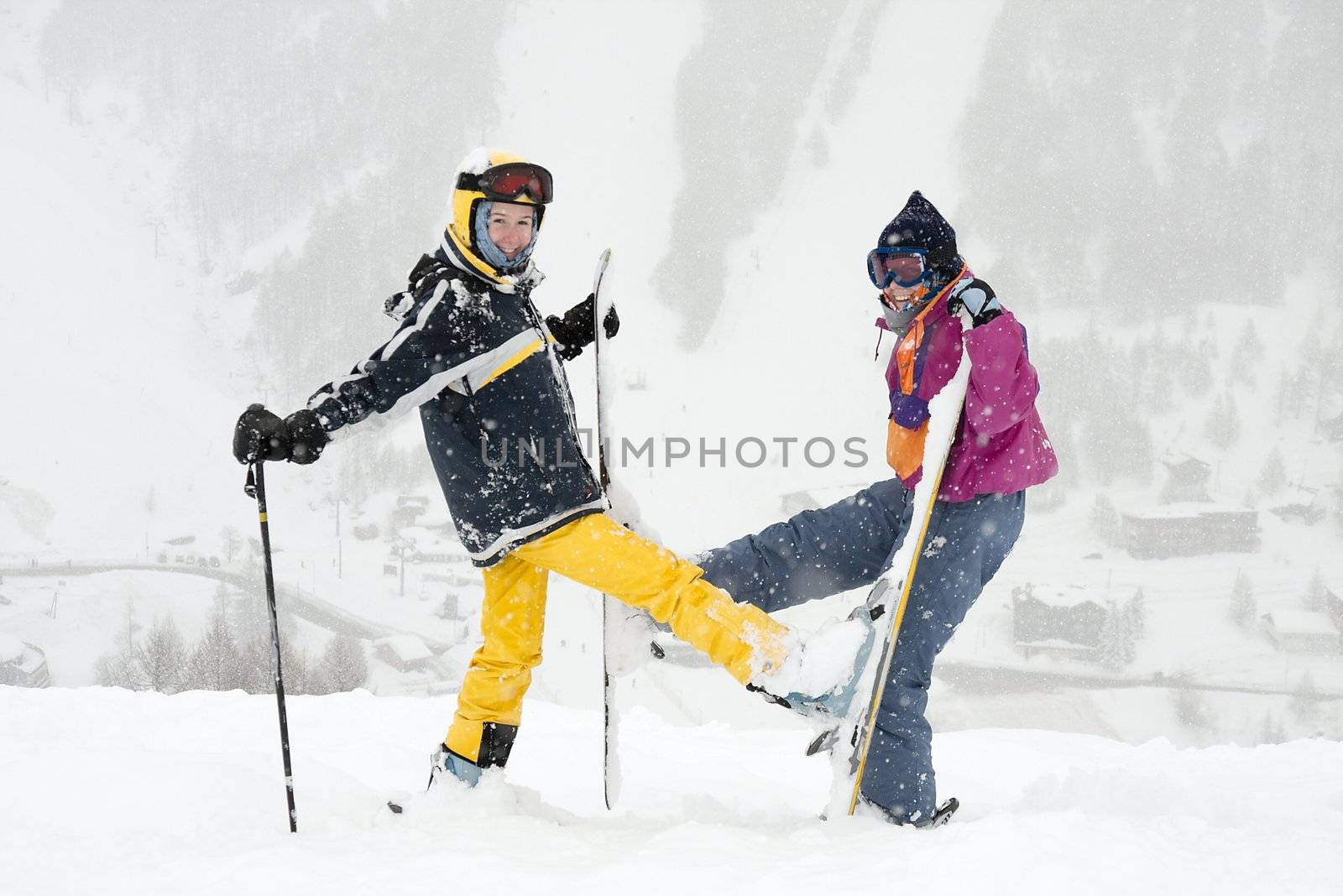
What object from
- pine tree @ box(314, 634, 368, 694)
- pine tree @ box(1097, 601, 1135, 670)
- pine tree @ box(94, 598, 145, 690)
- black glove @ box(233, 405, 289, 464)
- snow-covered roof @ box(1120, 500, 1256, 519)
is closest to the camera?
black glove @ box(233, 405, 289, 464)

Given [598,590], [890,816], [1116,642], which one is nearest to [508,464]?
[598,590]

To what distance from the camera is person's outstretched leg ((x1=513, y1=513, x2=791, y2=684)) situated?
277 centimetres

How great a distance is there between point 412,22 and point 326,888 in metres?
97.3

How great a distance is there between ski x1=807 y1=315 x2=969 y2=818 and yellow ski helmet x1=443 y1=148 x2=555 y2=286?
159cm

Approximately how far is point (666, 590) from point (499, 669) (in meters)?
0.76

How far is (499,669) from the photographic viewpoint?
3.16m

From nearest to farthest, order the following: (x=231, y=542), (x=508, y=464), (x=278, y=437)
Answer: (x=278, y=437) → (x=508, y=464) → (x=231, y=542)

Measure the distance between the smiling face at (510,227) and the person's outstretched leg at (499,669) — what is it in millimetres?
1089

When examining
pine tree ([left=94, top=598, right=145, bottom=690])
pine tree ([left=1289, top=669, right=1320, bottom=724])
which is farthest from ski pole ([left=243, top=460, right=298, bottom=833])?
pine tree ([left=1289, top=669, right=1320, bottom=724])

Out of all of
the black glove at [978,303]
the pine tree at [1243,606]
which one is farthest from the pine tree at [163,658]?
the pine tree at [1243,606]

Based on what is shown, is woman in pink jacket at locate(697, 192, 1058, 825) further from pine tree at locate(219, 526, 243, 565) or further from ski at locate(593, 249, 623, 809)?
pine tree at locate(219, 526, 243, 565)

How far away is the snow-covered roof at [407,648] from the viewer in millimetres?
35531

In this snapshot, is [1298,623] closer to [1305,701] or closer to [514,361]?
[1305,701]

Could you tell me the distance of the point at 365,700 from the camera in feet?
17.6
